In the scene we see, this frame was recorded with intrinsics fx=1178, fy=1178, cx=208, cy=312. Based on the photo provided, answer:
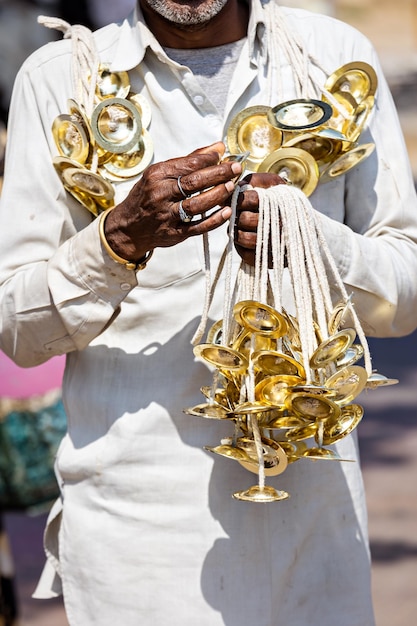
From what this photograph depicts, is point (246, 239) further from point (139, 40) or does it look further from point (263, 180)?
point (139, 40)

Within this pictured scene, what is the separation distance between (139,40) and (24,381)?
180 cm

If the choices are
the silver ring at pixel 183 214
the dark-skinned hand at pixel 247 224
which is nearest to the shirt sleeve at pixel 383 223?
the dark-skinned hand at pixel 247 224

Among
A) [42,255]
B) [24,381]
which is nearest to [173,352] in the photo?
[42,255]

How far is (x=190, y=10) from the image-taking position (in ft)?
7.59

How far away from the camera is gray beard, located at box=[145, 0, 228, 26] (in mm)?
2312

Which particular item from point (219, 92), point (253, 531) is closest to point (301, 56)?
point (219, 92)

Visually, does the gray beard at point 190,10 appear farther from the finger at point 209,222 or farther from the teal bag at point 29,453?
the teal bag at point 29,453

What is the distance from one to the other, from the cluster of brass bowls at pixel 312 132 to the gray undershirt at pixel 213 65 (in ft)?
0.39

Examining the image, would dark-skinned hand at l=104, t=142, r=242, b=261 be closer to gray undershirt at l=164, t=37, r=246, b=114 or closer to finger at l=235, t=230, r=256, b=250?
finger at l=235, t=230, r=256, b=250

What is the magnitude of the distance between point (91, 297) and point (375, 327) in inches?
22.7

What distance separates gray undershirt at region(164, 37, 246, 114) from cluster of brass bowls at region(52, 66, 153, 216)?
129 mm

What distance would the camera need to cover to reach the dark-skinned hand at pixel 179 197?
200 centimetres

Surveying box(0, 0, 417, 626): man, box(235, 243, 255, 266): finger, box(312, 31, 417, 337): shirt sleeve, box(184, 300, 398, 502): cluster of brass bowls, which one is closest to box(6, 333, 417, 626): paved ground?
box(0, 0, 417, 626): man

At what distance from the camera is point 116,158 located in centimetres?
235
